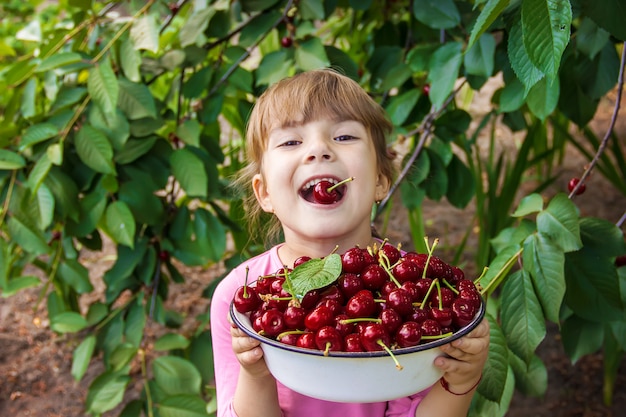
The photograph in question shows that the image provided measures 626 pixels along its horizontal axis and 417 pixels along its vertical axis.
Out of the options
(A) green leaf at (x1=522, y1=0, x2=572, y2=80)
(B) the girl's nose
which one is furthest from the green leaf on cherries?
(A) green leaf at (x1=522, y1=0, x2=572, y2=80)

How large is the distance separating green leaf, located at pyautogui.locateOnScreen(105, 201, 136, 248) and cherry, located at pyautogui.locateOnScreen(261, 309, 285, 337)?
36.8 inches

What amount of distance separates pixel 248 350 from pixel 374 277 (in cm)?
19

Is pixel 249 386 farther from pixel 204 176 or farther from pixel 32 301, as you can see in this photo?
pixel 32 301

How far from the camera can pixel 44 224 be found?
169cm

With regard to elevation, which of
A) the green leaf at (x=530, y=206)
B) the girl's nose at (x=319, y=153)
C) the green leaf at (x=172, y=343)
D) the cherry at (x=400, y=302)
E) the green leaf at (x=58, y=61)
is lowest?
the green leaf at (x=172, y=343)

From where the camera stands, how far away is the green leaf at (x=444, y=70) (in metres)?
1.52

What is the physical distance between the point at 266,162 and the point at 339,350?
0.44 metres

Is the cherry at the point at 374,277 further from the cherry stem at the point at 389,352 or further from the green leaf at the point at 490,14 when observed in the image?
the green leaf at the point at 490,14

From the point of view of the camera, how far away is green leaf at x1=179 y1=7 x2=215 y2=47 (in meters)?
1.81

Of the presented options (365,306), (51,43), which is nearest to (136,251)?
(51,43)

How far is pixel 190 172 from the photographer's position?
5.66ft

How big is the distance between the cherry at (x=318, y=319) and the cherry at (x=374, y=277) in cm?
9

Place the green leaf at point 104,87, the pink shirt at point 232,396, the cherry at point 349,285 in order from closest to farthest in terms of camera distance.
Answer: the cherry at point 349,285 < the pink shirt at point 232,396 < the green leaf at point 104,87

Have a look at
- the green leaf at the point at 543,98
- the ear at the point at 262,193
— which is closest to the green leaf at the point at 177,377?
the ear at the point at 262,193
